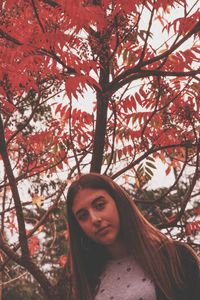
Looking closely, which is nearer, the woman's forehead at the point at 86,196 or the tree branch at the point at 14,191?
the woman's forehead at the point at 86,196

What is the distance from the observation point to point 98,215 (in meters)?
2.50

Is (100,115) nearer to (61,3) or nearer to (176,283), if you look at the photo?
(61,3)

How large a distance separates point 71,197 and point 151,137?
2.93 meters

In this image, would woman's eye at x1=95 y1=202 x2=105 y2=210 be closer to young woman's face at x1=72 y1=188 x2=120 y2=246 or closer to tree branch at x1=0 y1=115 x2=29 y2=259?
young woman's face at x1=72 y1=188 x2=120 y2=246

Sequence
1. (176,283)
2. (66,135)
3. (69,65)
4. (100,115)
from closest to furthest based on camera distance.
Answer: (176,283), (69,65), (100,115), (66,135)

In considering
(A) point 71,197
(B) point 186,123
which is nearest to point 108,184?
(A) point 71,197

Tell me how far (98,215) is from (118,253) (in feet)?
0.98

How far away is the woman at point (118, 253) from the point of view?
92.2 inches

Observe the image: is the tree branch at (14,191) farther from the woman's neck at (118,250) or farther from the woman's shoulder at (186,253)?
the woman's shoulder at (186,253)

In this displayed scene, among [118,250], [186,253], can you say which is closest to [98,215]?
[118,250]

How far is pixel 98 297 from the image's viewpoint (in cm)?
255

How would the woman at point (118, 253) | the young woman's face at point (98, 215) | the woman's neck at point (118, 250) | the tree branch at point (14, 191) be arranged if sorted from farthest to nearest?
the tree branch at point (14, 191) < the woman's neck at point (118, 250) < the young woman's face at point (98, 215) < the woman at point (118, 253)

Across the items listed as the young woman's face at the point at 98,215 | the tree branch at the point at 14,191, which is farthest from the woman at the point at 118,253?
the tree branch at the point at 14,191

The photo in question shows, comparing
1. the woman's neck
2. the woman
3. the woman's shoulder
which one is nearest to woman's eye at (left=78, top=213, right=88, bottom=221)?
the woman
